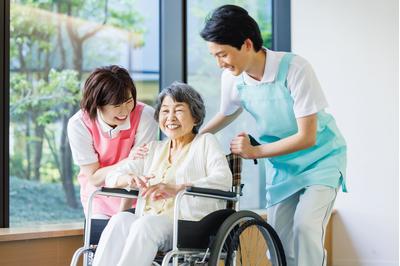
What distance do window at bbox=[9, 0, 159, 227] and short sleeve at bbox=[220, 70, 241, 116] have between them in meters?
1.17

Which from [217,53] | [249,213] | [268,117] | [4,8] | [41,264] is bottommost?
[41,264]

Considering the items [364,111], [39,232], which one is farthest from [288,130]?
[364,111]

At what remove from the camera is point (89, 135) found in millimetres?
2992

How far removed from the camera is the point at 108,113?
293 centimetres

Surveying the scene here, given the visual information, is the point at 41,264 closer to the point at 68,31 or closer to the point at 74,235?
the point at 74,235

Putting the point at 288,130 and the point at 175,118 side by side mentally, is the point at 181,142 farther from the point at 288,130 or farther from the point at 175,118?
the point at 288,130

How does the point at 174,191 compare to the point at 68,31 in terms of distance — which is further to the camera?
the point at 68,31

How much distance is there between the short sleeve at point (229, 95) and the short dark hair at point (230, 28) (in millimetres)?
257

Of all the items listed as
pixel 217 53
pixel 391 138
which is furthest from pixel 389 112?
pixel 217 53

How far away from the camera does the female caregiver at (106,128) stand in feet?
9.53

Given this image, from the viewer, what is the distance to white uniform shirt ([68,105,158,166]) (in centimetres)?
297

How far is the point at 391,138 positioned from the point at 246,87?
1.93m

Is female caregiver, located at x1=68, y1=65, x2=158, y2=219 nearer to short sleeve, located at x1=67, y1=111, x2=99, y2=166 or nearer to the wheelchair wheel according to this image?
short sleeve, located at x1=67, y1=111, x2=99, y2=166

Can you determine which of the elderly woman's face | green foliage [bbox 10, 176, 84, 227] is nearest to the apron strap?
the elderly woman's face
